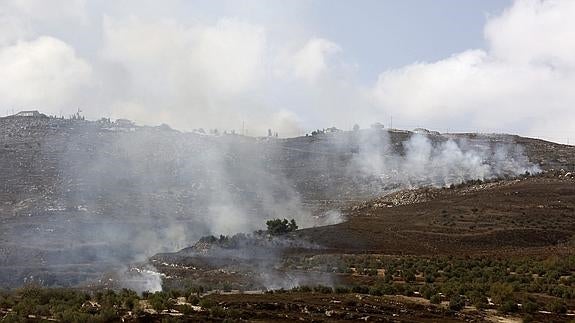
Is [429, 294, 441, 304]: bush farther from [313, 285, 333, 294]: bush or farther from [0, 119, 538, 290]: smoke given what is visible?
[0, 119, 538, 290]: smoke

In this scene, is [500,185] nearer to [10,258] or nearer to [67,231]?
[67,231]

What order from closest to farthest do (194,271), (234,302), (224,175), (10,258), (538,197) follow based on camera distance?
(234,302) < (194,271) < (10,258) < (538,197) < (224,175)

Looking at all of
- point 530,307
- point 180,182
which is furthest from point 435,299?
point 180,182

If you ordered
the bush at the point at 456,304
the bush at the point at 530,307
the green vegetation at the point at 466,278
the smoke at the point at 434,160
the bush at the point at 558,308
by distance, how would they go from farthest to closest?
the smoke at the point at 434,160
the green vegetation at the point at 466,278
the bush at the point at 456,304
the bush at the point at 530,307
the bush at the point at 558,308

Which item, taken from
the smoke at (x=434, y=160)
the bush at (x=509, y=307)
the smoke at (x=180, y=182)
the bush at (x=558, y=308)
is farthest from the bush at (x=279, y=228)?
the smoke at (x=434, y=160)

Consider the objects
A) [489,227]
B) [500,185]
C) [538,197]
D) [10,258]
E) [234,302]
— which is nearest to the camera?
[234,302]

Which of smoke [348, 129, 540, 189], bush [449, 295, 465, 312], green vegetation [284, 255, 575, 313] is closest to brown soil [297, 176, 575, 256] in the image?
green vegetation [284, 255, 575, 313]

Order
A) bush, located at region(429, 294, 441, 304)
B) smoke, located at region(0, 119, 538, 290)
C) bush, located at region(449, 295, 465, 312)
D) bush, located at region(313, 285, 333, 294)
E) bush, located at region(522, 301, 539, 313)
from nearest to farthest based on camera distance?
bush, located at region(522, 301, 539, 313) → bush, located at region(449, 295, 465, 312) → bush, located at region(429, 294, 441, 304) → bush, located at region(313, 285, 333, 294) → smoke, located at region(0, 119, 538, 290)

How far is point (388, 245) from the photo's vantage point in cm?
5712

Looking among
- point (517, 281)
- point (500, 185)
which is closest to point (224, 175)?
point (500, 185)

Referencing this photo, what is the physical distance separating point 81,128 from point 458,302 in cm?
9536

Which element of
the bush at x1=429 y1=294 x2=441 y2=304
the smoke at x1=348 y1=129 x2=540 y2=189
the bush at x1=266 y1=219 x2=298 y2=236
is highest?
the smoke at x1=348 y1=129 x2=540 y2=189

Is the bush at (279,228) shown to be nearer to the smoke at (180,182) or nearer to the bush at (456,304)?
the smoke at (180,182)

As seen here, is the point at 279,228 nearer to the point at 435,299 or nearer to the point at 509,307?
the point at 435,299
